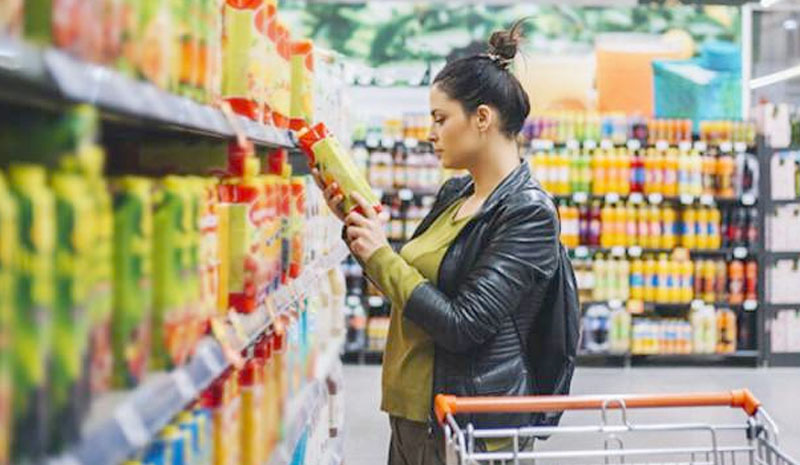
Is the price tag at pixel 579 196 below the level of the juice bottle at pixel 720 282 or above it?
above

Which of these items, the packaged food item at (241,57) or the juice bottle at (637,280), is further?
the juice bottle at (637,280)

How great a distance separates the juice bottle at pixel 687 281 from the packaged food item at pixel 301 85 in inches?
252

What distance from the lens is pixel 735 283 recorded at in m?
9.40

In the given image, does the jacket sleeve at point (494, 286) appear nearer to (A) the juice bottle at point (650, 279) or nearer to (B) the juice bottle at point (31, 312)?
(B) the juice bottle at point (31, 312)

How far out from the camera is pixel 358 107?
1016cm

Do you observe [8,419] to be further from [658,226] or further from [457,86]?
[658,226]

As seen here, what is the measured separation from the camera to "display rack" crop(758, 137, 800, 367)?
9359mm

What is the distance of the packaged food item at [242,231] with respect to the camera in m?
2.23

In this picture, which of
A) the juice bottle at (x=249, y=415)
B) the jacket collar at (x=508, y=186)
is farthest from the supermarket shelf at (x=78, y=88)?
the jacket collar at (x=508, y=186)

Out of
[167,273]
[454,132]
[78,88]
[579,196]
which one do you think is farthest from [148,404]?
[579,196]

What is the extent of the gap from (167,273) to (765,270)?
848 cm

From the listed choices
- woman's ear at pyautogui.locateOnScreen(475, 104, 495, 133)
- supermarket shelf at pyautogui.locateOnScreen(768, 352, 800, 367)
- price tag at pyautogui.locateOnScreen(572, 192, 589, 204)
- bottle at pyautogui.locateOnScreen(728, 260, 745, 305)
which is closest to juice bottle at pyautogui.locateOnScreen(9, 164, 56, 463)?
woman's ear at pyautogui.locateOnScreen(475, 104, 495, 133)

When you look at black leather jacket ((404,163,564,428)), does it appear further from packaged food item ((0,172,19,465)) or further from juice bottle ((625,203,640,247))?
juice bottle ((625,203,640,247))

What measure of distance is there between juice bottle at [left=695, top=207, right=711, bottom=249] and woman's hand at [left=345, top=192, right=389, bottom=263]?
6941 millimetres
